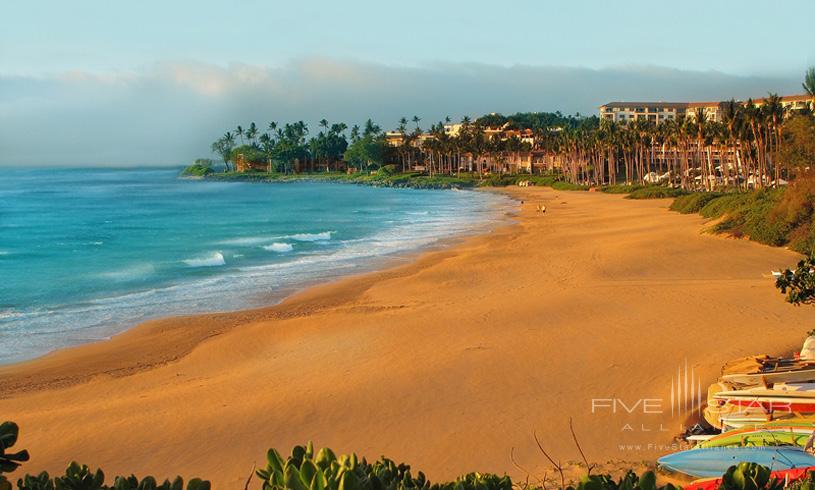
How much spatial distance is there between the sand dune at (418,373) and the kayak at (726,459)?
1.08 metres

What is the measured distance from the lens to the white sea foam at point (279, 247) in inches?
1439

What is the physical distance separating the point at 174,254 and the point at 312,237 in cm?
899

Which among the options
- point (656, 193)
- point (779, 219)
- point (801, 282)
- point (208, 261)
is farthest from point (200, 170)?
point (801, 282)

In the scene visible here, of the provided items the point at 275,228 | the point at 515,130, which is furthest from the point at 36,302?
the point at 515,130

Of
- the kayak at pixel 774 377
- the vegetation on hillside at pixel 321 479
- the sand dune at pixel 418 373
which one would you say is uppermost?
the vegetation on hillside at pixel 321 479

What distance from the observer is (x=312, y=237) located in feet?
138

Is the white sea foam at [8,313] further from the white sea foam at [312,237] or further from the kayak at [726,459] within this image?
the kayak at [726,459]

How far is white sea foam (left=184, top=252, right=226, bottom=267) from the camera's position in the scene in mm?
31594

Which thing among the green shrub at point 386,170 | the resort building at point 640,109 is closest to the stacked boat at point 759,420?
the green shrub at point 386,170

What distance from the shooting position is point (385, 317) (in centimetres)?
1938

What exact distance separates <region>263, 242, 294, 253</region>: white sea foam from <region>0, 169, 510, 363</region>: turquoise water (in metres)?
0.11

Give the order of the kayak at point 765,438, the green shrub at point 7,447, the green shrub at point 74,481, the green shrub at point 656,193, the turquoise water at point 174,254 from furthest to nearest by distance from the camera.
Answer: the green shrub at point 656,193 → the turquoise water at point 174,254 → the kayak at point 765,438 → the green shrub at point 7,447 → the green shrub at point 74,481

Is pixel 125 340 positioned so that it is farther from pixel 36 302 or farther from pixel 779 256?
pixel 779 256

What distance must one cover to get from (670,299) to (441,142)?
10167 centimetres
